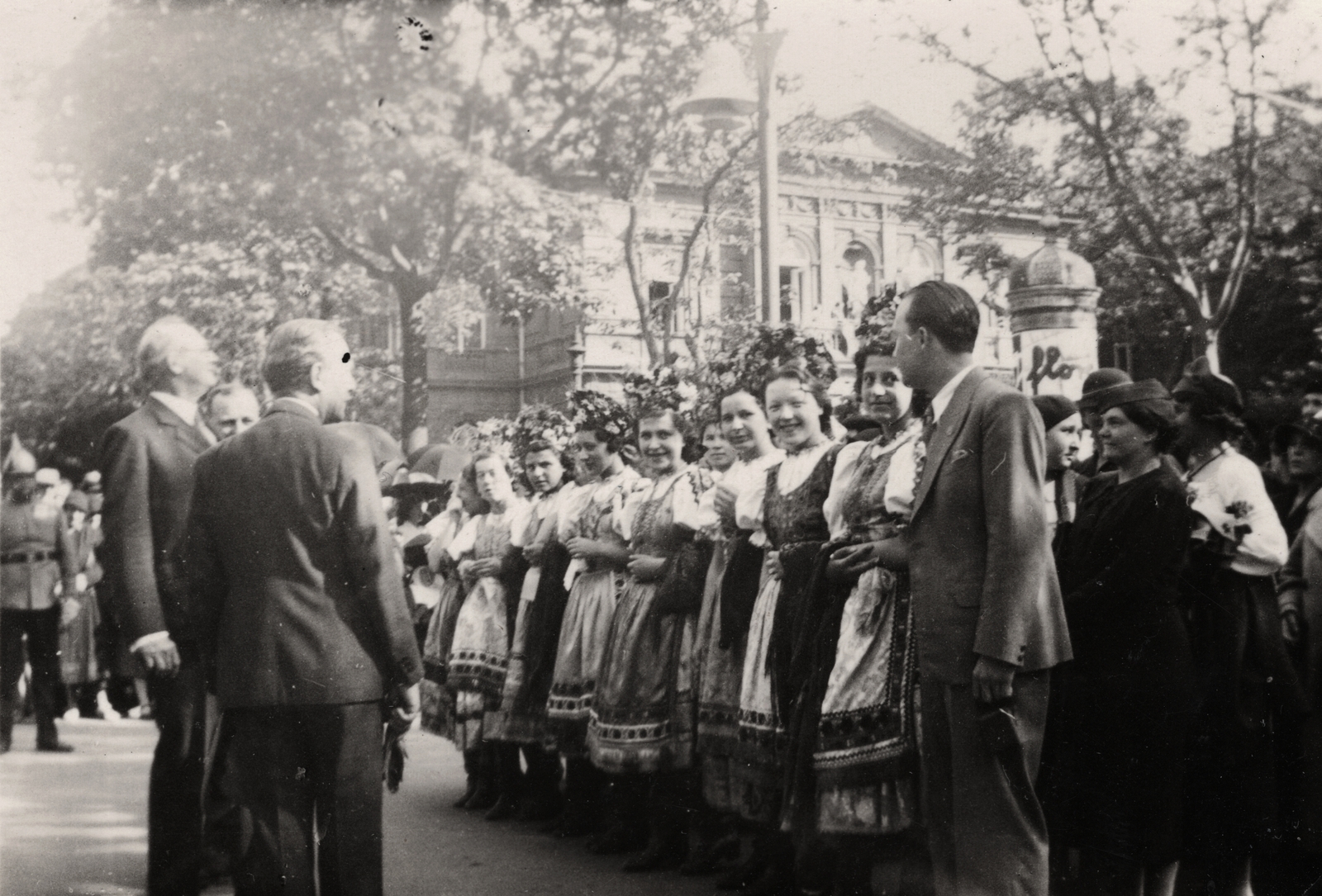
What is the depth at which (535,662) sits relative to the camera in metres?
6.74

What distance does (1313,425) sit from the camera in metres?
5.19

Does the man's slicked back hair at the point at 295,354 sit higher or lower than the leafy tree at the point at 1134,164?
lower

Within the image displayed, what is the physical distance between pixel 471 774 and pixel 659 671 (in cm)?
213

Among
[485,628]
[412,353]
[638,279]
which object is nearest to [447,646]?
[485,628]

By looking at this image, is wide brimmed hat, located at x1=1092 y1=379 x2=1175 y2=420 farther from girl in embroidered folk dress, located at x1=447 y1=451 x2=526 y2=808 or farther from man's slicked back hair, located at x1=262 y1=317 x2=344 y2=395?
girl in embroidered folk dress, located at x1=447 y1=451 x2=526 y2=808

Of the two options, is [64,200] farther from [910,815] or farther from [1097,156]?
[1097,156]

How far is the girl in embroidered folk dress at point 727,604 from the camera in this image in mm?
5191

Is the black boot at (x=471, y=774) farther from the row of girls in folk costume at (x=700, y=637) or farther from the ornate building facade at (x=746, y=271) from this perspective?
the ornate building facade at (x=746, y=271)

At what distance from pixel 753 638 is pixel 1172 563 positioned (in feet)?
5.40

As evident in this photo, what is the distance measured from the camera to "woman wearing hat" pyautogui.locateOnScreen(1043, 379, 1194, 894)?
412 centimetres

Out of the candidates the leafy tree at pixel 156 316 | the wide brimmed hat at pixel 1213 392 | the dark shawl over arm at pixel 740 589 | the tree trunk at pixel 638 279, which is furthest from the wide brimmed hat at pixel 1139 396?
the tree trunk at pixel 638 279

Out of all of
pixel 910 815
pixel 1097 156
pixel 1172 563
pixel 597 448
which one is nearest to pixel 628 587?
pixel 597 448

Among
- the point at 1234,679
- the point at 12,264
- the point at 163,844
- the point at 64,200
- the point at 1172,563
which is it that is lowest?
the point at 163,844

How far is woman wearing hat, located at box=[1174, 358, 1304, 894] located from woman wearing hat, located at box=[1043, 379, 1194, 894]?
250 millimetres
